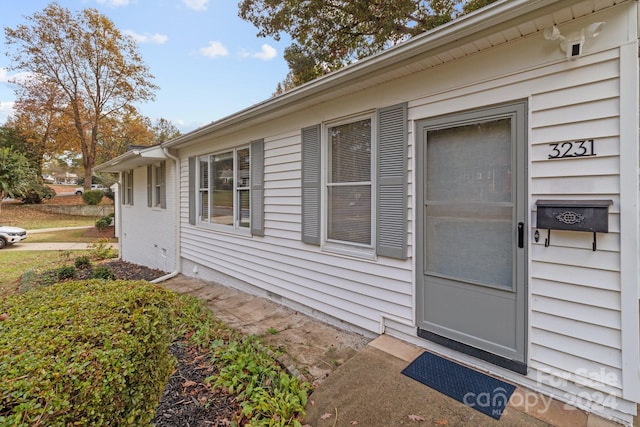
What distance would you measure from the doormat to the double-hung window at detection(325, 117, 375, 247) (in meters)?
1.26

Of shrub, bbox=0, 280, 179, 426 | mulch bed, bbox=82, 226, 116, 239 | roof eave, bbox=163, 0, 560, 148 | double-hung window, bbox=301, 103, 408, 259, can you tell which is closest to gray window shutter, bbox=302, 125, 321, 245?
double-hung window, bbox=301, 103, 408, 259

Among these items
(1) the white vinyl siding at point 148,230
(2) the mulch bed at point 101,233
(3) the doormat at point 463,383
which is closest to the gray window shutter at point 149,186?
(1) the white vinyl siding at point 148,230

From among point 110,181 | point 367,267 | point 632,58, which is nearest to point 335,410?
point 367,267

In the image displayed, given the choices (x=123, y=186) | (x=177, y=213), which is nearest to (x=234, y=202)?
(x=177, y=213)

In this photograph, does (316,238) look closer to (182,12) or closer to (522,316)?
(522,316)

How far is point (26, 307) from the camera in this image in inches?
72.9

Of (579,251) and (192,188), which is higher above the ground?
(192,188)

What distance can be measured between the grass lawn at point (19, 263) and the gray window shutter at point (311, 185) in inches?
281

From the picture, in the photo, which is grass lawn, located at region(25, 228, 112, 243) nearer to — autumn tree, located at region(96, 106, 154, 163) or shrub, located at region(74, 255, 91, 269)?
shrub, located at region(74, 255, 91, 269)

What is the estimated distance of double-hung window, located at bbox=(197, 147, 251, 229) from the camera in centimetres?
531

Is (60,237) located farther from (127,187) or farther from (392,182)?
(392,182)

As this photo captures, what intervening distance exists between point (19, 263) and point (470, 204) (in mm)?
12813

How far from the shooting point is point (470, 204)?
8.72 ft

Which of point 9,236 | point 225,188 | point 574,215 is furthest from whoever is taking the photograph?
point 9,236
